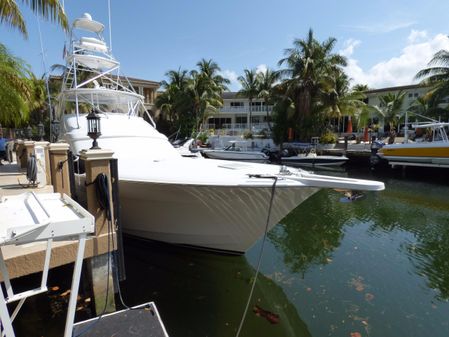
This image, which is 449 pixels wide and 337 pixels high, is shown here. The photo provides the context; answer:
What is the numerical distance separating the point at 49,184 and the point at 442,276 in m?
8.48

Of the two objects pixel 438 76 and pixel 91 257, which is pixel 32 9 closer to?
pixel 91 257

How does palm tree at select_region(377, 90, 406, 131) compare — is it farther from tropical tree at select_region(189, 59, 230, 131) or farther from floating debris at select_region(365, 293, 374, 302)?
floating debris at select_region(365, 293, 374, 302)

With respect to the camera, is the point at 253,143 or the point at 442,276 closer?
the point at 442,276

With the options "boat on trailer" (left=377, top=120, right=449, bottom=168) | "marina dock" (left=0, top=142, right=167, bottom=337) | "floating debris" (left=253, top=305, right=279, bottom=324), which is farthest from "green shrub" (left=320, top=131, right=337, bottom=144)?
"marina dock" (left=0, top=142, right=167, bottom=337)

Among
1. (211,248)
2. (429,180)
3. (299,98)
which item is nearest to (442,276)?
(211,248)

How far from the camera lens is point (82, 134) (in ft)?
25.4

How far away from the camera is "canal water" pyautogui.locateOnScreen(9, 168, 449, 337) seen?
169 inches

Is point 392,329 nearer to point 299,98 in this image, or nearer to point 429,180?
point 429,180

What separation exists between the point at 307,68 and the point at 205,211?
2397cm

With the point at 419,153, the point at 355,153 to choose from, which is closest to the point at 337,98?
the point at 355,153

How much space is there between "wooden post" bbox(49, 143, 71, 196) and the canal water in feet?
6.60

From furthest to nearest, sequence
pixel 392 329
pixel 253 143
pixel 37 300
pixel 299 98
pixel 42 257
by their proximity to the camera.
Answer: pixel 253 143, pixel 299 98, pixel 37 300, pixel 392 329, pixel 42 257

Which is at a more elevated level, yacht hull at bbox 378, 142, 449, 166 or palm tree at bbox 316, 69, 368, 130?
palm tree at bbox 316, 69, 368, 130

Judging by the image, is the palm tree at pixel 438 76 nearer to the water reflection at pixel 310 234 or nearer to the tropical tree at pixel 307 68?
the tropical tree at pixel 307 68
